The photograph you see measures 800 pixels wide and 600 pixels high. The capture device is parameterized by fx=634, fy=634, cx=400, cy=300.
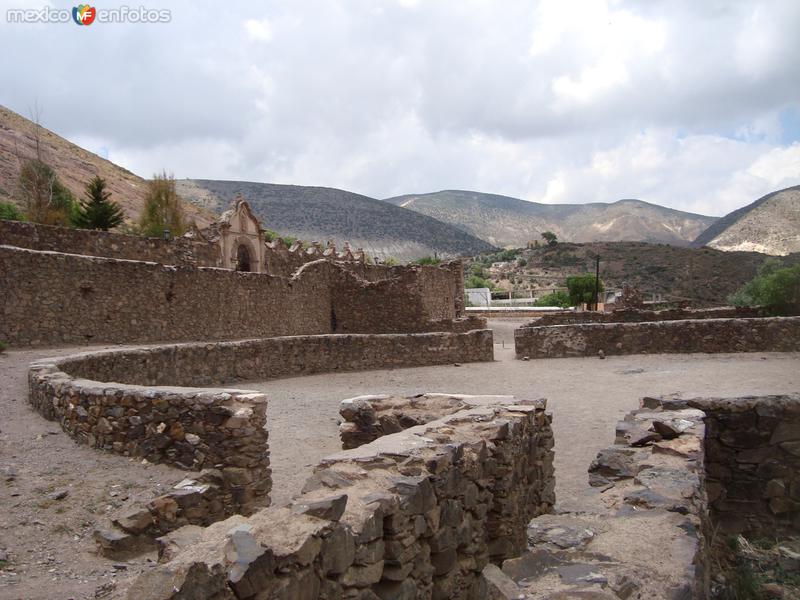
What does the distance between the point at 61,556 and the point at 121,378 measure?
6.22 m

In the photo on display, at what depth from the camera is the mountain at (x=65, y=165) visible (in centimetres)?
4807

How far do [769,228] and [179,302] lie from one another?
318ft

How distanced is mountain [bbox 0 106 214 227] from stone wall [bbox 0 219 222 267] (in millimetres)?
27429

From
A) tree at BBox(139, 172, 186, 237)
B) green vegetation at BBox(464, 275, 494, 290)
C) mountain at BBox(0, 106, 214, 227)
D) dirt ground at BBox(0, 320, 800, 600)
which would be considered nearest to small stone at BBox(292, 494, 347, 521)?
dirt ground at BBox(0, 320, 800, 600)

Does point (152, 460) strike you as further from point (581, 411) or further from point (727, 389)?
point (727, 389)

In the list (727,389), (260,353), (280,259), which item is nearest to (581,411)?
(727,389)

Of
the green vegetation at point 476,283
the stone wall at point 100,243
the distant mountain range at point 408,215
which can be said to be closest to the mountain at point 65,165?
the distant mountain range at point 408,215

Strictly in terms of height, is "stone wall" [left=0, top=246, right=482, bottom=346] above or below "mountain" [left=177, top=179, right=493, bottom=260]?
below

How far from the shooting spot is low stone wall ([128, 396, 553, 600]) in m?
2.32

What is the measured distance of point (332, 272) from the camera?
2417 cm

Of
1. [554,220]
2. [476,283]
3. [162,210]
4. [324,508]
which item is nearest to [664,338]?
[324,508]

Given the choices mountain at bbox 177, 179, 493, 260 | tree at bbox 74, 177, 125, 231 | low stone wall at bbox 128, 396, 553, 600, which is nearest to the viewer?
low stone wall at bbox 128, 396, 553, 600

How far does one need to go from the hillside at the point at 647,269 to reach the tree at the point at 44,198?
146ft

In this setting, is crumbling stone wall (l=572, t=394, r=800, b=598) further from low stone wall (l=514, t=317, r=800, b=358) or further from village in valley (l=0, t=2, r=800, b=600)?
low stone wall (l=514, t=317, r=800, b=358)
